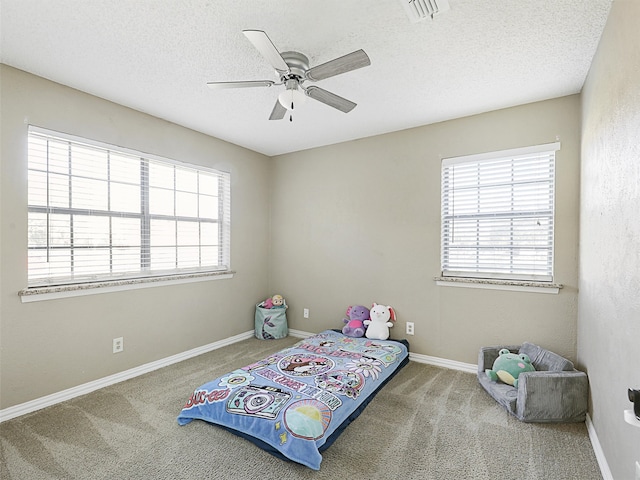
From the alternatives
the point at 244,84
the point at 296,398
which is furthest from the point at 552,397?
the point at 244,84

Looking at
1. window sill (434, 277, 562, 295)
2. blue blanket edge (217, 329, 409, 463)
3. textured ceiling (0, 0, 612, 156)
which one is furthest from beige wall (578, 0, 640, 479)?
blue blanket edge (217, 329, 409, 463)

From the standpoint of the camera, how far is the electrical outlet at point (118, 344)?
2896 millimetres

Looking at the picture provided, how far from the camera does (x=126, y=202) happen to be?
10.0ft

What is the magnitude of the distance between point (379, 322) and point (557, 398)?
1.70m

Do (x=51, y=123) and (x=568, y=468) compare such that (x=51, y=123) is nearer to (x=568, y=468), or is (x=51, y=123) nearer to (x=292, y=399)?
(x=292, y=399)

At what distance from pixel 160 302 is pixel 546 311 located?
12.2 feet

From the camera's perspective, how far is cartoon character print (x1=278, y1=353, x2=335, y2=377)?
2.60m

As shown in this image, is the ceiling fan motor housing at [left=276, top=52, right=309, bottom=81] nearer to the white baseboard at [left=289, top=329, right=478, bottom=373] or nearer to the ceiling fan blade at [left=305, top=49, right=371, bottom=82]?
the ceiling fan blade at [left=305, top=49, right=371, bottom=82]

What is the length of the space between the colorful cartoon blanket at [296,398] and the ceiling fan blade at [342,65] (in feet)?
6.86

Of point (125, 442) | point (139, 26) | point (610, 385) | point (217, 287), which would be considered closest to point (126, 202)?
point (217, 287)

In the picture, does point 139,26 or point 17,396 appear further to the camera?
point 17,396

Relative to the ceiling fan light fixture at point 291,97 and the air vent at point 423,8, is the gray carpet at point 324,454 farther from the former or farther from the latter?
the air vent at point 423,8

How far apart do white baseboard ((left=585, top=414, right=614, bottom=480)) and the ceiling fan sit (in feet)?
8.46

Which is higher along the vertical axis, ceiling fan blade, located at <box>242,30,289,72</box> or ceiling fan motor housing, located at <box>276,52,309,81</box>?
ceiling fan motor housing, located at <box>276,52,309,81</box>
